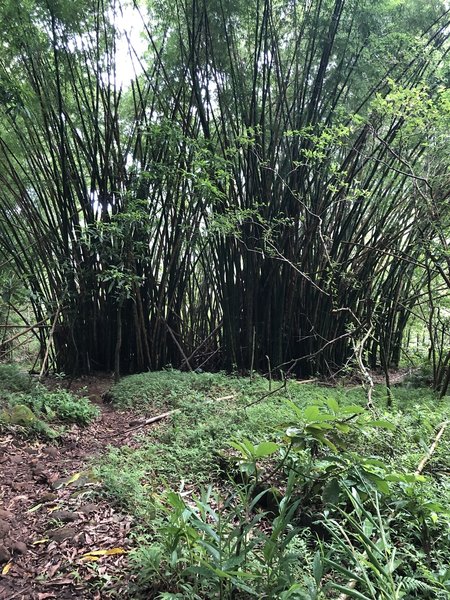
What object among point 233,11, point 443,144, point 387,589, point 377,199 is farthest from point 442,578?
point 233,11

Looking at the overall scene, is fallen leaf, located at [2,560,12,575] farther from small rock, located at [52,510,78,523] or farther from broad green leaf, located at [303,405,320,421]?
broad green leaf, located at [303,405,320,421]

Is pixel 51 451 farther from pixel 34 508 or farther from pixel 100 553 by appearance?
pixel 100 553

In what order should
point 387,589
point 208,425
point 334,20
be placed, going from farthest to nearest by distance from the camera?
point 334,20
point 208,425
point 387,589

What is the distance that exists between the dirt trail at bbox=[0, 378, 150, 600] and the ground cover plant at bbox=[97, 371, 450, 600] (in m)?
0.07

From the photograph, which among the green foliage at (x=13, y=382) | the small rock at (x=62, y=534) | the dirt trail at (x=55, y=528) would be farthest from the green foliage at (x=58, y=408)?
the small rock at (x=62, y=534)

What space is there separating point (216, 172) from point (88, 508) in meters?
2.30

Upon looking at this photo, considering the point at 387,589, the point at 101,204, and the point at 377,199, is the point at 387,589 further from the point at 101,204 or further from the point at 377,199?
the point at 101,204

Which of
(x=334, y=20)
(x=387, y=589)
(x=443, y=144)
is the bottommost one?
(x=387, y=589)

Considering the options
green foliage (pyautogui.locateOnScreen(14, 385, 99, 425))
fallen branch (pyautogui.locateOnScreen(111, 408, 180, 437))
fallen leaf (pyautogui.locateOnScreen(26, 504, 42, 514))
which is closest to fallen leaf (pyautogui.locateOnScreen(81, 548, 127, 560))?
fallen leaf (pyautogui.locateOnScreen(26, 504, 42, 514))

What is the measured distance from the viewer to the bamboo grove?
2990mm

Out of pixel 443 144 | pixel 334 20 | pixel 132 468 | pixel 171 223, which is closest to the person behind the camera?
pixel 132 468

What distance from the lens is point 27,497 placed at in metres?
1.53

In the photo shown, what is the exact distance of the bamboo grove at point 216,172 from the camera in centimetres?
299

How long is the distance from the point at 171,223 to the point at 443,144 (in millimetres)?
2230
